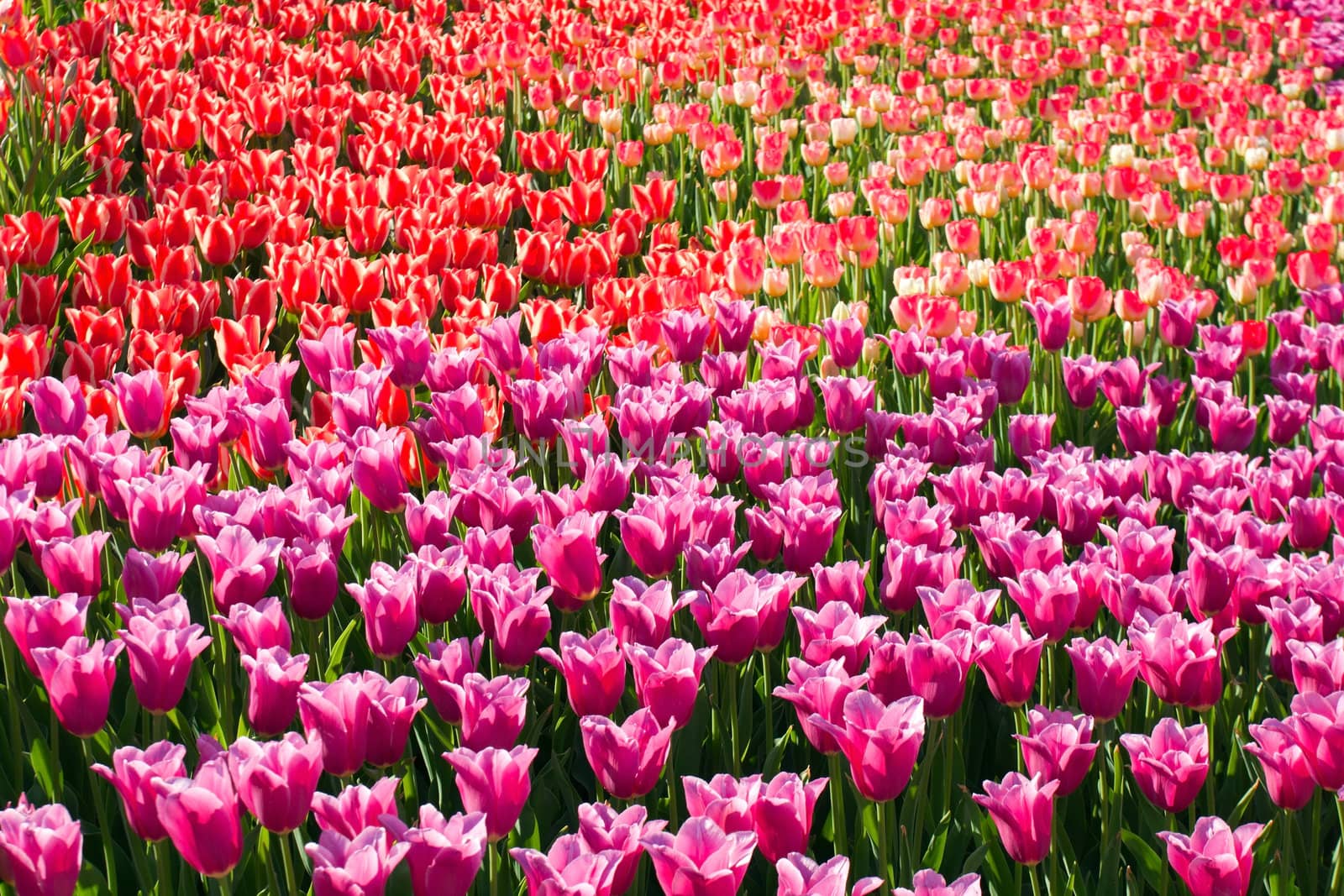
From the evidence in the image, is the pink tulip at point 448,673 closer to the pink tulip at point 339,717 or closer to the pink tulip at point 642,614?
the pink tulip at point 339,717

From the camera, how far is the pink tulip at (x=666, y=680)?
5.66 feet

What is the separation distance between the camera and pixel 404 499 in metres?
2.44

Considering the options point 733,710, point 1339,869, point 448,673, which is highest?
point 448,673

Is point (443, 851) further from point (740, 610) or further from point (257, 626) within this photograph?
point (740, 610)

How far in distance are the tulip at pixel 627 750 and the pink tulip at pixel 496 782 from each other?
9 centimetres

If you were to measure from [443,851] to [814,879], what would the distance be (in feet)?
1.27

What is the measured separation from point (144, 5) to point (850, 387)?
491 centimetres

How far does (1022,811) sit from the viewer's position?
5.32 feet

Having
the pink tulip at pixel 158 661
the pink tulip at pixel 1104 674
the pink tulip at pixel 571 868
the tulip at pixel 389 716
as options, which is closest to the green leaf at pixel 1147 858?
the pink tulip at pixel 1104 674

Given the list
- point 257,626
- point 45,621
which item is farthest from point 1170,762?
point 45,621

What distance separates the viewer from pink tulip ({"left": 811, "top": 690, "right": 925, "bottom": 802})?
1.63 metres

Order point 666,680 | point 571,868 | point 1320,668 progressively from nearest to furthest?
1. point 571,868
2. point 666,680
3. point 1320,668

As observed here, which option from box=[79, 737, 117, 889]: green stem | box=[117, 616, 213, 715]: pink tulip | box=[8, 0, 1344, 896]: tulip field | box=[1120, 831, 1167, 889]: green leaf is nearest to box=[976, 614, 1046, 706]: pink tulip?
box=[8, 0, 1344, 896]: tulip field

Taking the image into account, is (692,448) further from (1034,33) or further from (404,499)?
(1034,33)
